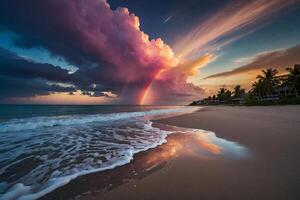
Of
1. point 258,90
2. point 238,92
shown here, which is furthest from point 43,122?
point 238,92

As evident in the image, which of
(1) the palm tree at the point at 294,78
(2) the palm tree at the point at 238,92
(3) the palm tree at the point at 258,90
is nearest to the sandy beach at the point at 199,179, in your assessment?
(1) the palm tree at the point at 294,78

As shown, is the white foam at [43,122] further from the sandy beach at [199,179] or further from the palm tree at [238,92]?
the palm tree at [238,92]

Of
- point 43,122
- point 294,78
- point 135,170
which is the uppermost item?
point 294,78

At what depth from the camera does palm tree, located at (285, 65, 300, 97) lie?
127 feet

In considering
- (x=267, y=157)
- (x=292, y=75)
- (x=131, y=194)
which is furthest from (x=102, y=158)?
(x=292, y=75)

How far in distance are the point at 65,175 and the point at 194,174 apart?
3080mm

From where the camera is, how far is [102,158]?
15.2ft

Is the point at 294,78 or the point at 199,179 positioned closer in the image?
the point at 199,179

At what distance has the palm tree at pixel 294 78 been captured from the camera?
127 feet

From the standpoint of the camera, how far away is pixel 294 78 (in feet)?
130

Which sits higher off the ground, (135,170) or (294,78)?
(294,78)

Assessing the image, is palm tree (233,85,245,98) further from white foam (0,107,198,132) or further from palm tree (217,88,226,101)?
white foam (0,107,198,132)

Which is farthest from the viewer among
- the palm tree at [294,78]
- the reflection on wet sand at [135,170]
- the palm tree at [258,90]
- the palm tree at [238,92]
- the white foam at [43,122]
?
the palm tree at [238,92]

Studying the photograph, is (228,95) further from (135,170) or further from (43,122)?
(135,170)
